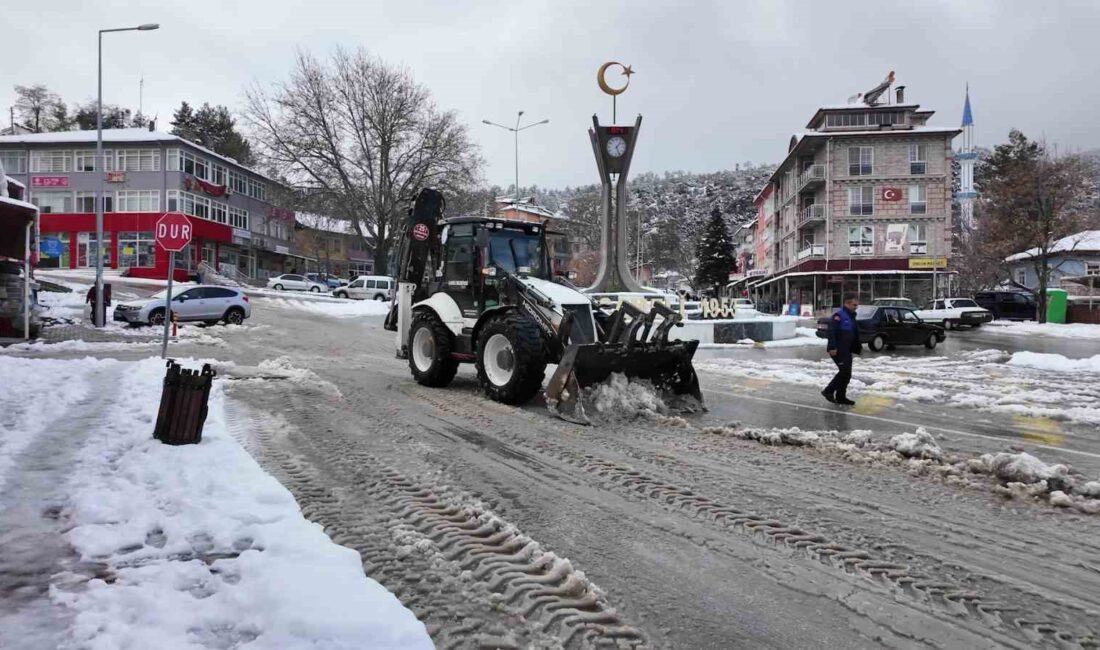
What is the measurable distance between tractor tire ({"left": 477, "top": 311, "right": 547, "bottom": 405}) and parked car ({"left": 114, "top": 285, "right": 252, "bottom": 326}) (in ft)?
57.3

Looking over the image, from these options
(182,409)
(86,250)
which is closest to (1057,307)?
(182,409)

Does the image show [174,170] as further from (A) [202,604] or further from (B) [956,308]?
(A) [202,604]

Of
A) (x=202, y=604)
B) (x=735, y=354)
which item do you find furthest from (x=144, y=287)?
(x=202, y=604)

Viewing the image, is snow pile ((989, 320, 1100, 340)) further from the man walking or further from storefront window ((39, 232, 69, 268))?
storefront window ((39, 232, 69, 268))

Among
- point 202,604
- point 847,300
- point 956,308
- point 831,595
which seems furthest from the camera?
point 956,308

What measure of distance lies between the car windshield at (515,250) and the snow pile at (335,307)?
22.8 m

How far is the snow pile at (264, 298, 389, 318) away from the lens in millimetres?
32969

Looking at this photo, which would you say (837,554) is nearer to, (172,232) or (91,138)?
(172,232)

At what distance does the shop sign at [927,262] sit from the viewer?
46656 mm

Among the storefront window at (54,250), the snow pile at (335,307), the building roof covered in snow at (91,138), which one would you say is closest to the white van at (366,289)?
the snow pile at (335,307)

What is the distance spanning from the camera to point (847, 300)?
35.4ft

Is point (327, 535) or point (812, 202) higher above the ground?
point (812, 202)

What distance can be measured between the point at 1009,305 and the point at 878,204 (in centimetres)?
1184

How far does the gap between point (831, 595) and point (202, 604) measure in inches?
123
